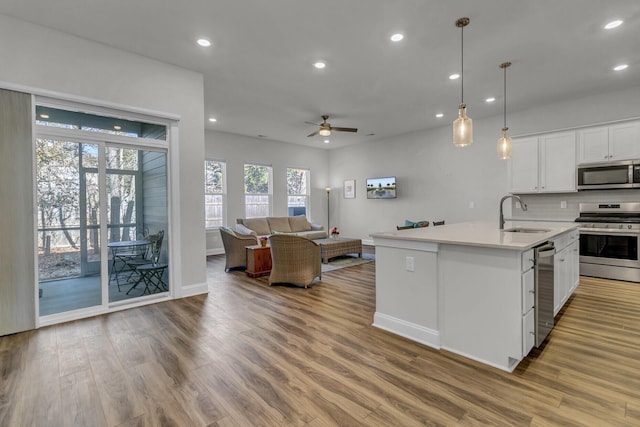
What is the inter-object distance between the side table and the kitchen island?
2.63 metres

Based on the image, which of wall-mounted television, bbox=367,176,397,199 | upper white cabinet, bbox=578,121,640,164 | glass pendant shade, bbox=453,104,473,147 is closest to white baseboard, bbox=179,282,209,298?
glass pendant shade, bbox=453,104,473,147

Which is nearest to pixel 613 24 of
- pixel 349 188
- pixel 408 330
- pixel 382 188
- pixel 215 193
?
pixel 408 330

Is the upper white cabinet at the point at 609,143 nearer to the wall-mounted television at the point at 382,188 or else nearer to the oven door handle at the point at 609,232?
the oven door handle at the point at 609,232

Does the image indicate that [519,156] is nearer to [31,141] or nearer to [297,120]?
[297,120]

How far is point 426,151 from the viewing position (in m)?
7.35

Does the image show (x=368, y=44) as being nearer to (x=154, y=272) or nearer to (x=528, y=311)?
(x=528, y=311)

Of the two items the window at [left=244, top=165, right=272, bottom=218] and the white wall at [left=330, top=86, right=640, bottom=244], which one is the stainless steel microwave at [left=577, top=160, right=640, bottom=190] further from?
the window at [left=244, top=165, right=272, bottom=218]

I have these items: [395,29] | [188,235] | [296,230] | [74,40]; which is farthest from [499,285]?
[296,230]

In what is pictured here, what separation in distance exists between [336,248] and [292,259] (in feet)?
6.35

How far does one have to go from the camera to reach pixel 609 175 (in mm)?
4703

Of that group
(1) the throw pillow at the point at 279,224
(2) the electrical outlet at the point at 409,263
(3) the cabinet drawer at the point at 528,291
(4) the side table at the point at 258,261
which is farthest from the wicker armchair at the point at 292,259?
(1) the throw pillow at the point at 279,224

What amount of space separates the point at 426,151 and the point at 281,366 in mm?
6400

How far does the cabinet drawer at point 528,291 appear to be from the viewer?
219 centimetres

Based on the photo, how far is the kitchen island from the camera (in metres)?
2.18
